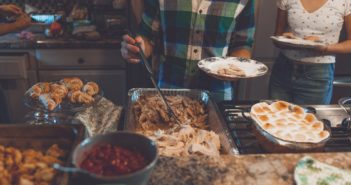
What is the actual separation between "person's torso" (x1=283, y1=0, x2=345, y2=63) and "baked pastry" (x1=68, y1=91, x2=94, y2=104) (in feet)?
4.27

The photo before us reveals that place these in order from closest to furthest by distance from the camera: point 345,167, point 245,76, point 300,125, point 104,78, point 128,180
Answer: point 128,180 < point 345,167 < point 300,125 < point 245,76 < point 104,78

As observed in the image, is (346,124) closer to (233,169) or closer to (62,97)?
(233,169)

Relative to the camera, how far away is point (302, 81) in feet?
7.08

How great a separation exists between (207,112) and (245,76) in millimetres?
257

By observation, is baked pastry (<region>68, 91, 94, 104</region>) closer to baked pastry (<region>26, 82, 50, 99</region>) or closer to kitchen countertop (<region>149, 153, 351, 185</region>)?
baked pastry (<region>26, 82, 50, 99</region>)

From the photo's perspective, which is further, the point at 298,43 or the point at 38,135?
the point at 298,43

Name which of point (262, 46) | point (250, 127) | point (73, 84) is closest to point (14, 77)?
point (73, 84)

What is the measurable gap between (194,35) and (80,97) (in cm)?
71

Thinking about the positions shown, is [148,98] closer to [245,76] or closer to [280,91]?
[245,76]

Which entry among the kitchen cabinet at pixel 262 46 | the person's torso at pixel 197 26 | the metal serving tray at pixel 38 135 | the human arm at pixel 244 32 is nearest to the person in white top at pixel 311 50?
the human arm at pixel 244 32

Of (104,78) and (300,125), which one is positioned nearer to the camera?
(300,125)

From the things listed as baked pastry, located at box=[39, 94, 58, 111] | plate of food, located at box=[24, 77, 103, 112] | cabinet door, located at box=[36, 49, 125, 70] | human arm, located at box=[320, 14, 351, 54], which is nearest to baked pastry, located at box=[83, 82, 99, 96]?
plate of food, located at box=[24, 77, 103, 112]

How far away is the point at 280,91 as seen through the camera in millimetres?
2254

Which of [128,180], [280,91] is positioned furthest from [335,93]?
[128,180]
